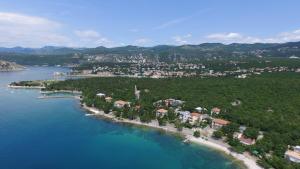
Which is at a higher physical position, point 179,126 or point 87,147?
point 179,126

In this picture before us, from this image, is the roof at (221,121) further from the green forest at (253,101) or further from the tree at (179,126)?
the tree at (179,126)

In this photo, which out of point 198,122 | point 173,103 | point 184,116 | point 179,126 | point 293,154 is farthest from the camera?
point 173,103

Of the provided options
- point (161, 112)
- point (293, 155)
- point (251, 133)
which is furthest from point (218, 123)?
point (293, 155)

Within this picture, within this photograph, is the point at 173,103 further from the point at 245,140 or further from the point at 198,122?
the point at 245,140

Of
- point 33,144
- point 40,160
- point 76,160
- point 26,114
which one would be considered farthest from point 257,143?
point 26,114

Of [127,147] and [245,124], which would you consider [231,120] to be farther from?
[127,147]

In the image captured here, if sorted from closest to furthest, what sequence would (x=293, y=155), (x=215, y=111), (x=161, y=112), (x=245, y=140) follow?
(x=293, y=155)
(x=245, y=140)
(x=215, y=111)
(x=161, y=112)

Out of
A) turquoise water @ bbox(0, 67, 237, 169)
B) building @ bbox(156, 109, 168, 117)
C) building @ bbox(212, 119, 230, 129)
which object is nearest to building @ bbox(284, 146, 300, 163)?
turquoise water @ bbox(0, 67, 237, 169)
